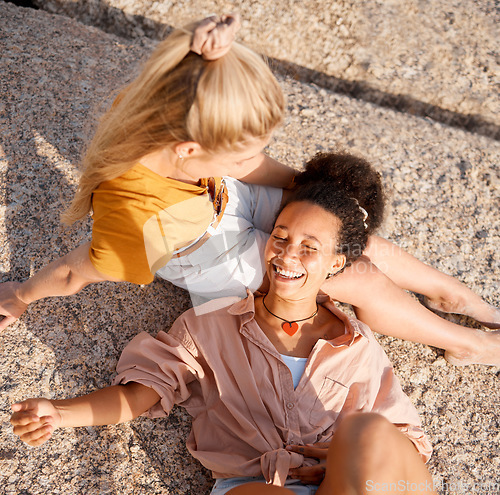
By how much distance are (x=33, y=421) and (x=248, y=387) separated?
0.74 meters

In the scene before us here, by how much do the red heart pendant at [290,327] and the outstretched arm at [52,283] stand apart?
0.71 meters

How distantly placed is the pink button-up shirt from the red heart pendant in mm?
125

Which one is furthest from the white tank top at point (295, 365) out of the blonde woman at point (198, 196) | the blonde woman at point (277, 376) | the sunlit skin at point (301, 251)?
the blonde woman at point (198, 196)

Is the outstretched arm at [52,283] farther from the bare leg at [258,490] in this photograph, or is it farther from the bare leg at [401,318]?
the bare leg at [401,318]

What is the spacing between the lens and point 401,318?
222 cm

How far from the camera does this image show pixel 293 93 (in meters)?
3.07

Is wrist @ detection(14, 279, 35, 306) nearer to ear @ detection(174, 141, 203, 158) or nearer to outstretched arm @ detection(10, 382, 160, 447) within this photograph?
outstretched arm @ detection(10, 382, 160, 447)

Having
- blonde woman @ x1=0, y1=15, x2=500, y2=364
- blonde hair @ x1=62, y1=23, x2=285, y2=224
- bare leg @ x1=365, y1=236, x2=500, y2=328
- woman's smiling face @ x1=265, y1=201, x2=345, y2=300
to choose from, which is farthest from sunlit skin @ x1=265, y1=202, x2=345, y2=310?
blonde hair @ x1=62, y1=23, x2=285, y2=224

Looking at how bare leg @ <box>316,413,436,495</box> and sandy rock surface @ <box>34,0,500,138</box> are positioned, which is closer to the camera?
bare leg @ <box>316,413,436,495</box>

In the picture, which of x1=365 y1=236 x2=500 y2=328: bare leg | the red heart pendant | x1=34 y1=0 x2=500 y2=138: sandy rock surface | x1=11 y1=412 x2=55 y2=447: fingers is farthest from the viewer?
x1=34 y1=0 x2=500 y2=138: sandy rock surface

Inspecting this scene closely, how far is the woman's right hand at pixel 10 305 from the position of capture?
2.00m

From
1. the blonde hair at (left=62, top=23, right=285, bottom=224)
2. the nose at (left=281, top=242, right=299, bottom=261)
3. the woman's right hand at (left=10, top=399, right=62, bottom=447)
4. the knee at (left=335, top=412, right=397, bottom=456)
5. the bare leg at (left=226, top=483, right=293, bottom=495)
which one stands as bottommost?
the bare leg at (left=226, top=483, right=293, bottom=495)

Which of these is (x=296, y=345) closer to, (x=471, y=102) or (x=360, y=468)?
(x=360, y=468)

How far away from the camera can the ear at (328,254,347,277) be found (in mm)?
2039
